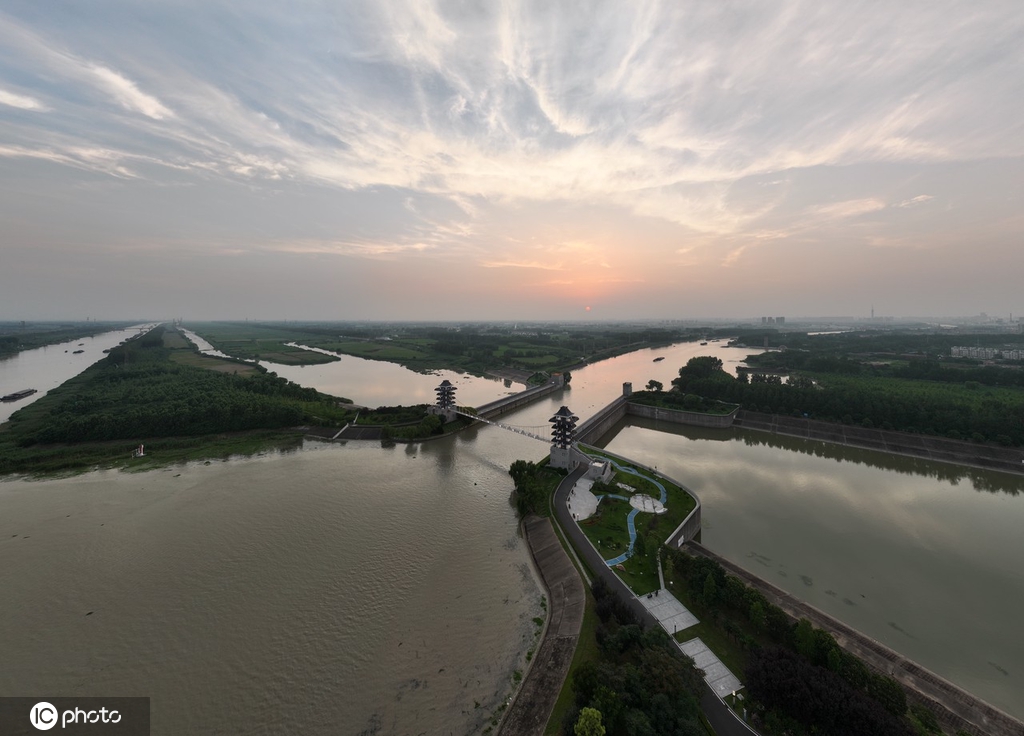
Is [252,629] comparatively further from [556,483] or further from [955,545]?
[955,545]

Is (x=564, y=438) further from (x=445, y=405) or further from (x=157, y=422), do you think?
(x=157, y=422)

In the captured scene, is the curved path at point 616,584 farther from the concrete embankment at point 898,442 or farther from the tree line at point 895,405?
the tree line at point 895,405

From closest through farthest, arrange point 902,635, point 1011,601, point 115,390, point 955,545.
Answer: point 902,635
point 1011,601
point 955,545
point 115,390

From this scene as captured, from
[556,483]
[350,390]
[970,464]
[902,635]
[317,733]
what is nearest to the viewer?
[317,733]

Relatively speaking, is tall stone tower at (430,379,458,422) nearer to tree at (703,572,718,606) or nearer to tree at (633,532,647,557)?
tree at (633,532,647,557)

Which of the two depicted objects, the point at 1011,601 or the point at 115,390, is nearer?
the point at 1011,601

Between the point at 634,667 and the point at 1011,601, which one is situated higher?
the point at 634,667

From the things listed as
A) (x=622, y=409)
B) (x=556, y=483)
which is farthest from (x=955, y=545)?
(x=622, y=409)

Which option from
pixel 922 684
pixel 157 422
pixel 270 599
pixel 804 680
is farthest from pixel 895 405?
pixel 157 422
